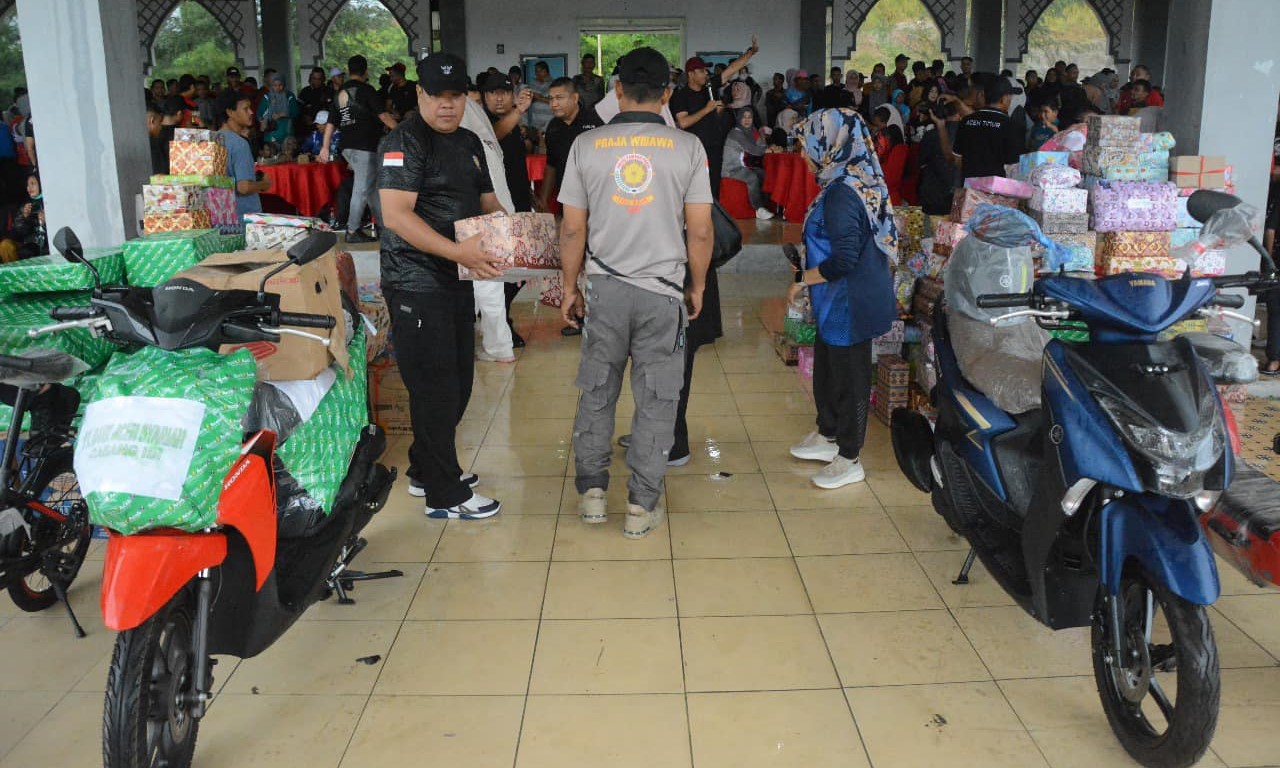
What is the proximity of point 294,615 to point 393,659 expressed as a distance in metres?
0.37

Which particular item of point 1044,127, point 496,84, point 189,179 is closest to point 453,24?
point 1044,127

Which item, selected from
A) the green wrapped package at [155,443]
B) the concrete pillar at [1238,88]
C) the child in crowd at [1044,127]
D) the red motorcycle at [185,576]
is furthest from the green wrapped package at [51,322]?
the child in crowd at [1044,127]

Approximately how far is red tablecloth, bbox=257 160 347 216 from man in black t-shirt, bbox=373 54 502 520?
6.28 m

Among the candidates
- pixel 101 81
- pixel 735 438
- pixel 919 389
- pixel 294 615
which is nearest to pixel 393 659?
pixel 294 615

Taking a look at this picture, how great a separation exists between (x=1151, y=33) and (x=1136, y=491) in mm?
15654

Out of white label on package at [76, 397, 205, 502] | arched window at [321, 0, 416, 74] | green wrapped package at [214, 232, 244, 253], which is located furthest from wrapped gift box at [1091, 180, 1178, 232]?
arched window at [321, 0, 416, 74]

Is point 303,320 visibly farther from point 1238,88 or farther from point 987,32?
point 987,32

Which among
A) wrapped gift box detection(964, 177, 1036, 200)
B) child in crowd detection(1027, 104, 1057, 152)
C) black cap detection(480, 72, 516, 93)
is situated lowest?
wrapped gift box detection(964, 177, 1036, 200)

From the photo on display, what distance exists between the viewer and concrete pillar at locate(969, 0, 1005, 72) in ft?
49.3

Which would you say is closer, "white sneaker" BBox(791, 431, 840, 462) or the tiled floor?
the tiled floor

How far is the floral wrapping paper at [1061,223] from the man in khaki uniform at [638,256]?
1.72 meters

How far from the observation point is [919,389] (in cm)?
438

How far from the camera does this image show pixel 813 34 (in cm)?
1496

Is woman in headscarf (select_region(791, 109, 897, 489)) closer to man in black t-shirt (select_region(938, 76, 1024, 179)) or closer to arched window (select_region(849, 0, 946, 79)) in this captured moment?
man in black t-shirt (select_region(938, 76, 1024, 179))
